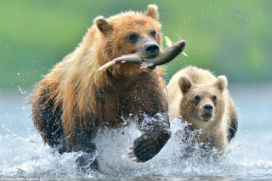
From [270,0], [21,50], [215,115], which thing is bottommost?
[215,115]

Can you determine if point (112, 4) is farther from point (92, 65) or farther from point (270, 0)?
point (92, 65)

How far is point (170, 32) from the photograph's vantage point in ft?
113

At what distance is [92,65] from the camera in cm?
841

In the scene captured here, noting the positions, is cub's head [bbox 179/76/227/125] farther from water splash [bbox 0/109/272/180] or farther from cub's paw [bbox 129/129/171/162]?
cub's paw [bbox 129/129/171/162]

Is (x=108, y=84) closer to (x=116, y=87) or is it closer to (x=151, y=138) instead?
(x=116, y=87)

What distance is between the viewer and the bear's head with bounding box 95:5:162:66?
25.9ft

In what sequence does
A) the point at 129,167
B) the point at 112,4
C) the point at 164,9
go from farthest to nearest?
the point at 164,9, the point at 112,4, the point at 129,167

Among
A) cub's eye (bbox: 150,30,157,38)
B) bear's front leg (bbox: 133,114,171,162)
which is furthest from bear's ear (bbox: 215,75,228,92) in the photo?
cub's eye (bbox: 150,30,157,38)

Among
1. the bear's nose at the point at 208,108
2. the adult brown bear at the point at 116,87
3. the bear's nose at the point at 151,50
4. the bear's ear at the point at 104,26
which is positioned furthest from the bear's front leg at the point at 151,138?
the bear's nose at the point at 208,108

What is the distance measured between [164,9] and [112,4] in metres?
7.39

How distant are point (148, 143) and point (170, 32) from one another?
86.0ft

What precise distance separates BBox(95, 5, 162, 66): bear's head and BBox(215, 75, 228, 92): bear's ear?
2.35 metres

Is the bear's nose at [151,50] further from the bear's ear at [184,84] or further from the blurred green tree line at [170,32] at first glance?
the blurred green tree line at [170,32]

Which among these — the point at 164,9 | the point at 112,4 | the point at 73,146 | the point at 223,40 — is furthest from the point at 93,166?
the point at 164,9
